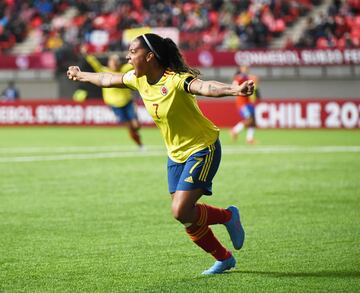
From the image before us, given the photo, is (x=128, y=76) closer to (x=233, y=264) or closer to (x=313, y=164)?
(x=233, y=264)

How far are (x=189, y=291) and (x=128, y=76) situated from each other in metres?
2.19

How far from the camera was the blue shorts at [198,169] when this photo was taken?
7645 millimetres

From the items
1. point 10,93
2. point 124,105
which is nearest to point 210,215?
point 124,105

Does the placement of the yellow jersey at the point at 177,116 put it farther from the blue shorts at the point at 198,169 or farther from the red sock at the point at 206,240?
the red sock at the point at 206,240

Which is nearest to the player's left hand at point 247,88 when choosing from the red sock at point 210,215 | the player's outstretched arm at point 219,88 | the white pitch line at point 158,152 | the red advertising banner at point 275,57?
the player's outstretched arm at point 219,88

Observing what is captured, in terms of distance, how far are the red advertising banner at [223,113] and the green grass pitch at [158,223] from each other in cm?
767

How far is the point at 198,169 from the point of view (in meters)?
7.65

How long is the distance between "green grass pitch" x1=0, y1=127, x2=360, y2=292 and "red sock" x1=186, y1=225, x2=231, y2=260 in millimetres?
214

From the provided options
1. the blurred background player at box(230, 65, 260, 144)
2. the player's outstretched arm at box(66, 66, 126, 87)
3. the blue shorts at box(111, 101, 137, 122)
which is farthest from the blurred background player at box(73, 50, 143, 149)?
the player's outstretched arm at box(66, 66, 126, 87)

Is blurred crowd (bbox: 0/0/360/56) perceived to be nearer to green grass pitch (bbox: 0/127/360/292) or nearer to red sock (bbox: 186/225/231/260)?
green grass pitch (bbox: 0/127/360/292)

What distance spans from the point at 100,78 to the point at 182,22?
3034 cm

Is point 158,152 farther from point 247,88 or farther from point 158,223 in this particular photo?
point 247,88

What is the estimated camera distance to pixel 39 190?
1470cm

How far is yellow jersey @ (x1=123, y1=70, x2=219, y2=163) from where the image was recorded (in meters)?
7.59
